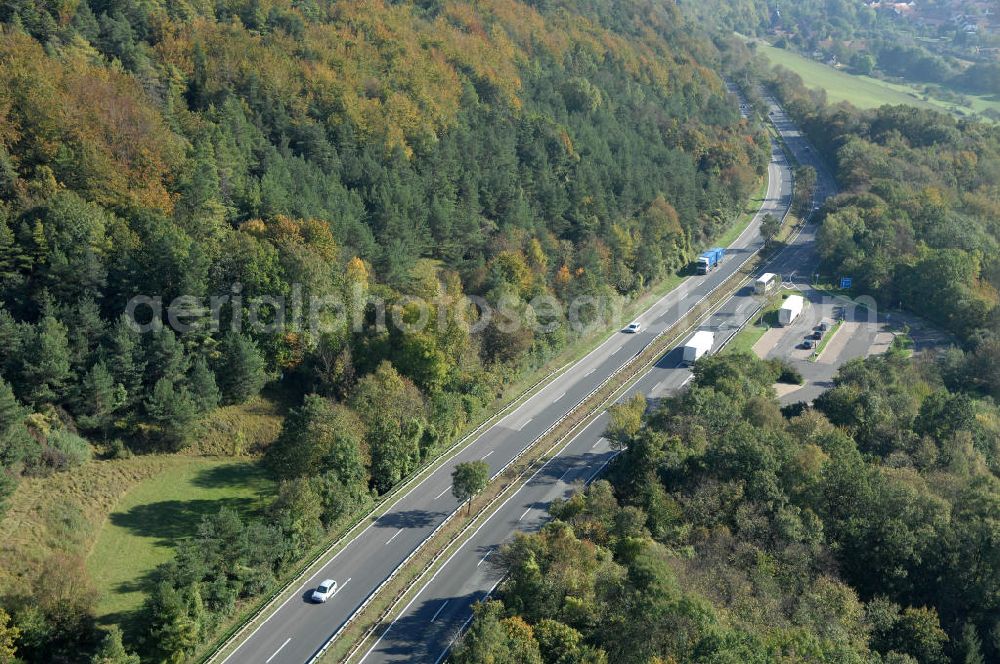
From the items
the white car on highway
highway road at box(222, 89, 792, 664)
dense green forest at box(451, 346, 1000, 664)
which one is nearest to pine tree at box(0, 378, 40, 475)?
highway road at box(222, 89, 792, 664)

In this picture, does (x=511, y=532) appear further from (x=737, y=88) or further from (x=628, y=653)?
(x=737, y=88)

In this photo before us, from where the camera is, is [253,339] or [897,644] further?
[253,339]

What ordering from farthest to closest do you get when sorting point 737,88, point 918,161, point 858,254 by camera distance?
point 737,88, point 918,161, point 858,254

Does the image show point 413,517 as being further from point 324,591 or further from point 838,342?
point 838,342

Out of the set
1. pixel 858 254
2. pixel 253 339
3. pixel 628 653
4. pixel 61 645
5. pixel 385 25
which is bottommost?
pixel 858 254

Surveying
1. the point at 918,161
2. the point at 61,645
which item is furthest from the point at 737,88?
the point at 61,645

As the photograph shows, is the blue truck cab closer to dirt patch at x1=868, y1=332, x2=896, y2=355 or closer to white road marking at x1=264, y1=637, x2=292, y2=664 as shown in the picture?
dirt patch at x1=868, y1=332, x2=896, y2=355

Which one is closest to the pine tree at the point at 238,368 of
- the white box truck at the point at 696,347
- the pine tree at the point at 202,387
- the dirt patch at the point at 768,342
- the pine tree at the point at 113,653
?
the pine tree at the point at 202,387
